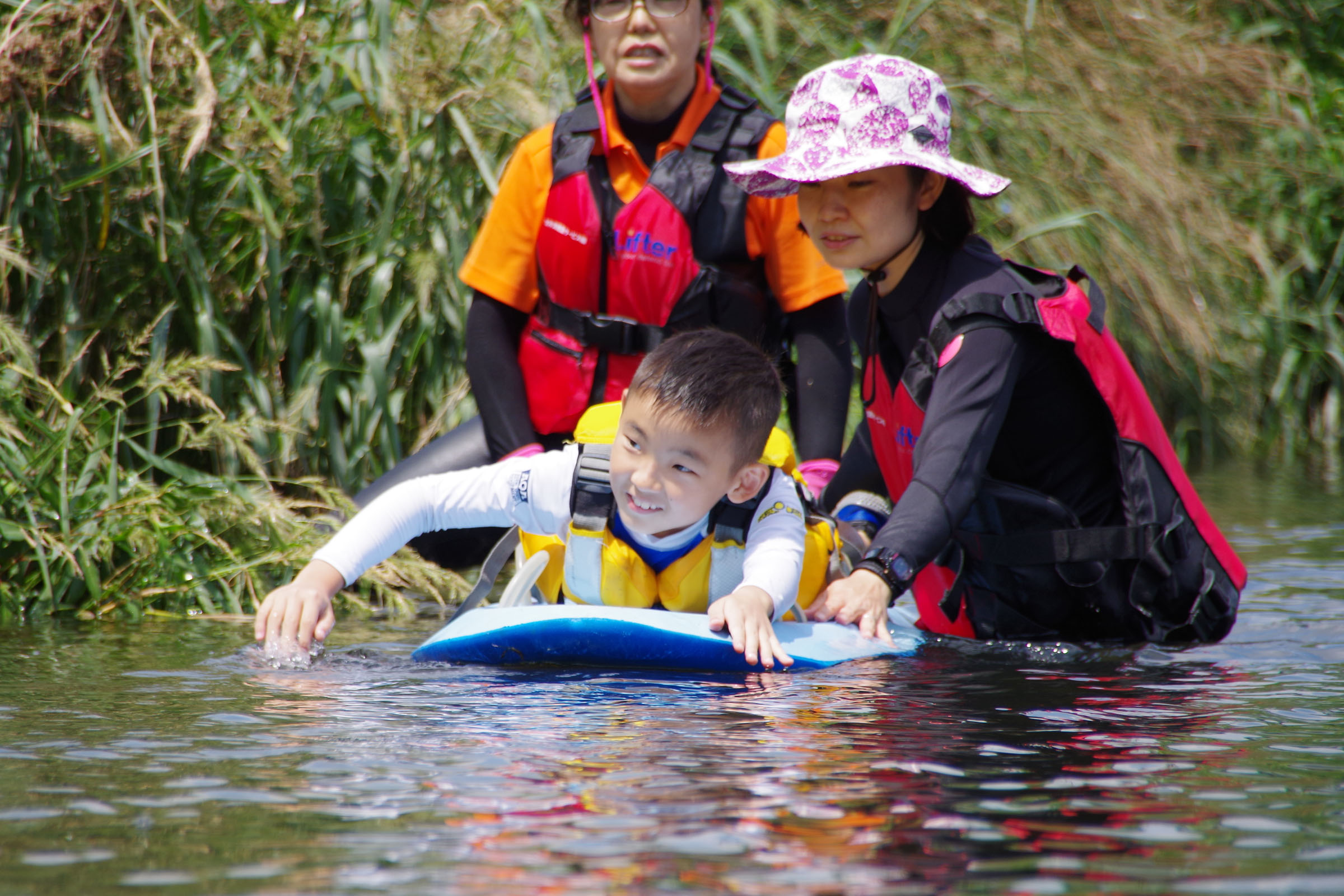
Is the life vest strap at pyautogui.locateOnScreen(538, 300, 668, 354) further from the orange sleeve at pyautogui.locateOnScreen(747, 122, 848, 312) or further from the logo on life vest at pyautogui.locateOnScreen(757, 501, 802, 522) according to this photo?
the logo on life vest at pyautogui.locateOnScreen(757, 501, 802, 522)

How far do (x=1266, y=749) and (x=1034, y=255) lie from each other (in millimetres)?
4063

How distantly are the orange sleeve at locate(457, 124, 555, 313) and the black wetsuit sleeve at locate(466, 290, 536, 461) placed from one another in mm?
49

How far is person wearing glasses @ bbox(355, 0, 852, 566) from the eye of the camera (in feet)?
12.5

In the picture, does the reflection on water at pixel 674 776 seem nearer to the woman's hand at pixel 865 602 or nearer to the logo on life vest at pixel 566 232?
Answer: the woman's hand at pixel 865 602

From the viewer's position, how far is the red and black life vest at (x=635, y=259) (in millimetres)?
3816

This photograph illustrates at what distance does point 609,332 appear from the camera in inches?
153

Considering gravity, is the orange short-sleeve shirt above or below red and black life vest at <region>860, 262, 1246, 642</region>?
above

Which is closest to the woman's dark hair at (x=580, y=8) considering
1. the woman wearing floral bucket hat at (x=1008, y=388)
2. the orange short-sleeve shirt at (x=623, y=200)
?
the orange short-sleeve shirt at (x=623, y=200)

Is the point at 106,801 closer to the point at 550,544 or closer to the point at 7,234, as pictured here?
the point at 550,544

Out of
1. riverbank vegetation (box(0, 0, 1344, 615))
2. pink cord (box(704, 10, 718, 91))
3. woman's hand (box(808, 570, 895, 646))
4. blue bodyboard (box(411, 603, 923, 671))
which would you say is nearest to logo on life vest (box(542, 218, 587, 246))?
pink cord (box(704, 10, 718, 91))

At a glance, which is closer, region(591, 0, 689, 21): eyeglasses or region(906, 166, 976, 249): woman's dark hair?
region(906, 166, 976, 249): woman's dark hair

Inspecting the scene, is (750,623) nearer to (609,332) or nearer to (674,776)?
(674,776)

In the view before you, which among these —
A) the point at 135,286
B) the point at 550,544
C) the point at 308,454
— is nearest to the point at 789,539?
the point at 550,544

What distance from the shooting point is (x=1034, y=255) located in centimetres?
614
